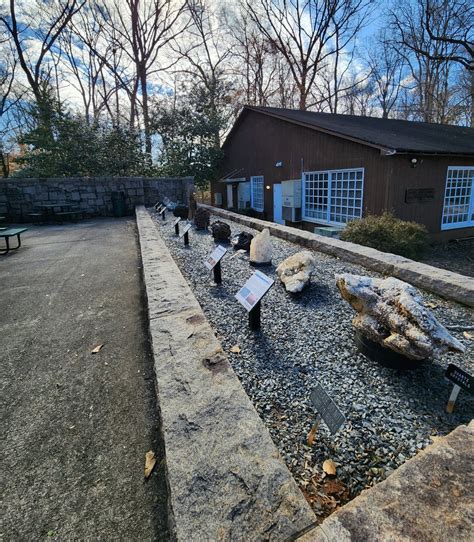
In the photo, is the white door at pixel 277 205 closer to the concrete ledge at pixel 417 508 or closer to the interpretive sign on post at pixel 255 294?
A: the interpretive sign on post at pixel 255 294

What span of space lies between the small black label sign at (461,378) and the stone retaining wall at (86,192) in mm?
12412

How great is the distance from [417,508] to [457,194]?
440 inches

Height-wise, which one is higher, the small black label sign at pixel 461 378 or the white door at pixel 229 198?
the white door at pixel 229 198

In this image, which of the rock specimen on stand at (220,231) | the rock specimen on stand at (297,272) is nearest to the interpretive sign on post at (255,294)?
the rock specimen on stand at (297,272)

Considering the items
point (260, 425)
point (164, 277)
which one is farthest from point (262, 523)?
point (164, 277)

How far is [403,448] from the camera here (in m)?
1.40

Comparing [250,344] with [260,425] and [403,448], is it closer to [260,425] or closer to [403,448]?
[260,425]

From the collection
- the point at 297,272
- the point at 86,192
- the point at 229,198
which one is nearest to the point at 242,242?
the point at 297,272

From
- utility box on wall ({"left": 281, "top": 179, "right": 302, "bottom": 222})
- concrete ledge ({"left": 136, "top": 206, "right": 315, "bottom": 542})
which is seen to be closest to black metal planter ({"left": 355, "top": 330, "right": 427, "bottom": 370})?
concrete ledge ({"left": 136, "top": 206, "right": 315, "bottom": 542})

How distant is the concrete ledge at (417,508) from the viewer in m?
0.89

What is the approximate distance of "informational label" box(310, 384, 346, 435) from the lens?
4.05 ft

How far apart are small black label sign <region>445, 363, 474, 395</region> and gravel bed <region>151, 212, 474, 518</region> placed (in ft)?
0.87

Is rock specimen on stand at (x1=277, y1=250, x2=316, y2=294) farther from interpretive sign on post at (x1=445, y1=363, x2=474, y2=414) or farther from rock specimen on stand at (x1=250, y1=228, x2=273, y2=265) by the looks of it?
interpretive sign on post at (x1=445, y1=363, x2=474, y2=414)

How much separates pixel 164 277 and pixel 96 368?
55.9 inches
